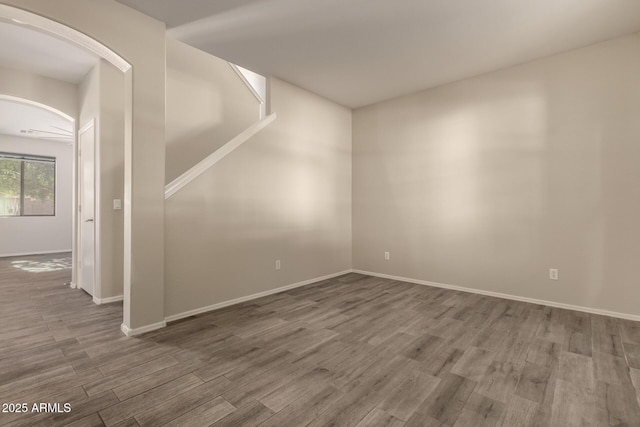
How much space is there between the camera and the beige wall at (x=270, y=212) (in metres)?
3.14

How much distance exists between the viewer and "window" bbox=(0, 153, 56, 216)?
23.0 ft

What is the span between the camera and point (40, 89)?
13.1 feet

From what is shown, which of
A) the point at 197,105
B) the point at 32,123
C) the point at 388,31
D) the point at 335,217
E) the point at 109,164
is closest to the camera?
the point at 388,31

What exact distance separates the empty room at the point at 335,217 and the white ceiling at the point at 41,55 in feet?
0.13

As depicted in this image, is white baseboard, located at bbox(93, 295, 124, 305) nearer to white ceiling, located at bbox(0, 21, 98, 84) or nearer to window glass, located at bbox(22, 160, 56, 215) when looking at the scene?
white ceiling, located at bbox(0, 21, 98, 84)

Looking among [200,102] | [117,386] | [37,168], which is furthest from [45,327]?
[37,168]

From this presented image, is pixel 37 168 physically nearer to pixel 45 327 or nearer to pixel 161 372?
pixel 45 327

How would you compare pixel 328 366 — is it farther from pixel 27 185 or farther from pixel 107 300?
pixel 27 185

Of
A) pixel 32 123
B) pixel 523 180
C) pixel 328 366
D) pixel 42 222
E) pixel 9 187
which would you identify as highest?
pixel 32 123

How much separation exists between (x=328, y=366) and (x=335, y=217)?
3.09m

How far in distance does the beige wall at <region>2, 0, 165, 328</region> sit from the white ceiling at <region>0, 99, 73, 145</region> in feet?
10.2

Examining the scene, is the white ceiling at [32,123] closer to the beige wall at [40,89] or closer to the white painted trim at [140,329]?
the beige wall at [40,89]

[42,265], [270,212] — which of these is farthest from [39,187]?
[270,212]

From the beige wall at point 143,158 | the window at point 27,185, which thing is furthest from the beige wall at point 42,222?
the beige wall at point 143,158
